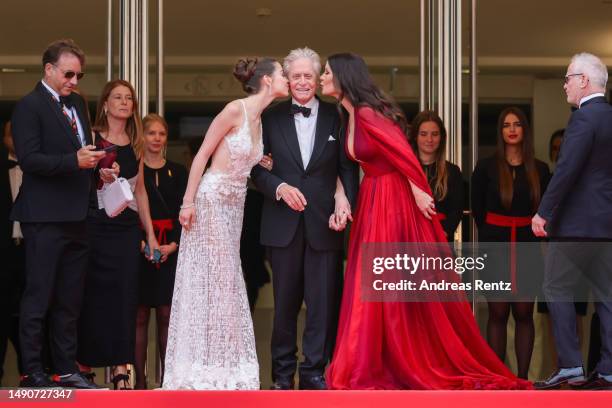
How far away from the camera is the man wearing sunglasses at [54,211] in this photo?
5344mm

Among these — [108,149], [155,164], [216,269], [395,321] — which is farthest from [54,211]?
[395,321]

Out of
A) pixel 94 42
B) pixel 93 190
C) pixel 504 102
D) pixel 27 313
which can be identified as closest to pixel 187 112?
pixel 94 42

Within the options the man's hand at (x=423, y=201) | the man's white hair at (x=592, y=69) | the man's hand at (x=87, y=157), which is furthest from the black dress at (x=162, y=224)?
the man's white hair at (x=592, y=69)

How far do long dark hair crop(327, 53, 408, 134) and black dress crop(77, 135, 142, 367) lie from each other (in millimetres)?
1152

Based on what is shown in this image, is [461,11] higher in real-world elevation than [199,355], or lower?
higher

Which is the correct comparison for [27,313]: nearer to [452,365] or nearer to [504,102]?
[452,365]

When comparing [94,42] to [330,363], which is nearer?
[330,363]

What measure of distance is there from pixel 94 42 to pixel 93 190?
3.19 metres

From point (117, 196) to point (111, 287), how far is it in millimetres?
592

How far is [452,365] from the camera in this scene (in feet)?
17.9

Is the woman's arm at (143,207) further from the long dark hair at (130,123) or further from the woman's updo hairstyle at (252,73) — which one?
the woman's updo hairstyle at (252,73)

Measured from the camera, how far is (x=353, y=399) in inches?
203

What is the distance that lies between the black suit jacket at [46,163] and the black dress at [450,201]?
73.3 inches

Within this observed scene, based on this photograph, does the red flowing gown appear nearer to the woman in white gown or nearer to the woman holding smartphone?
the woman in white gown
